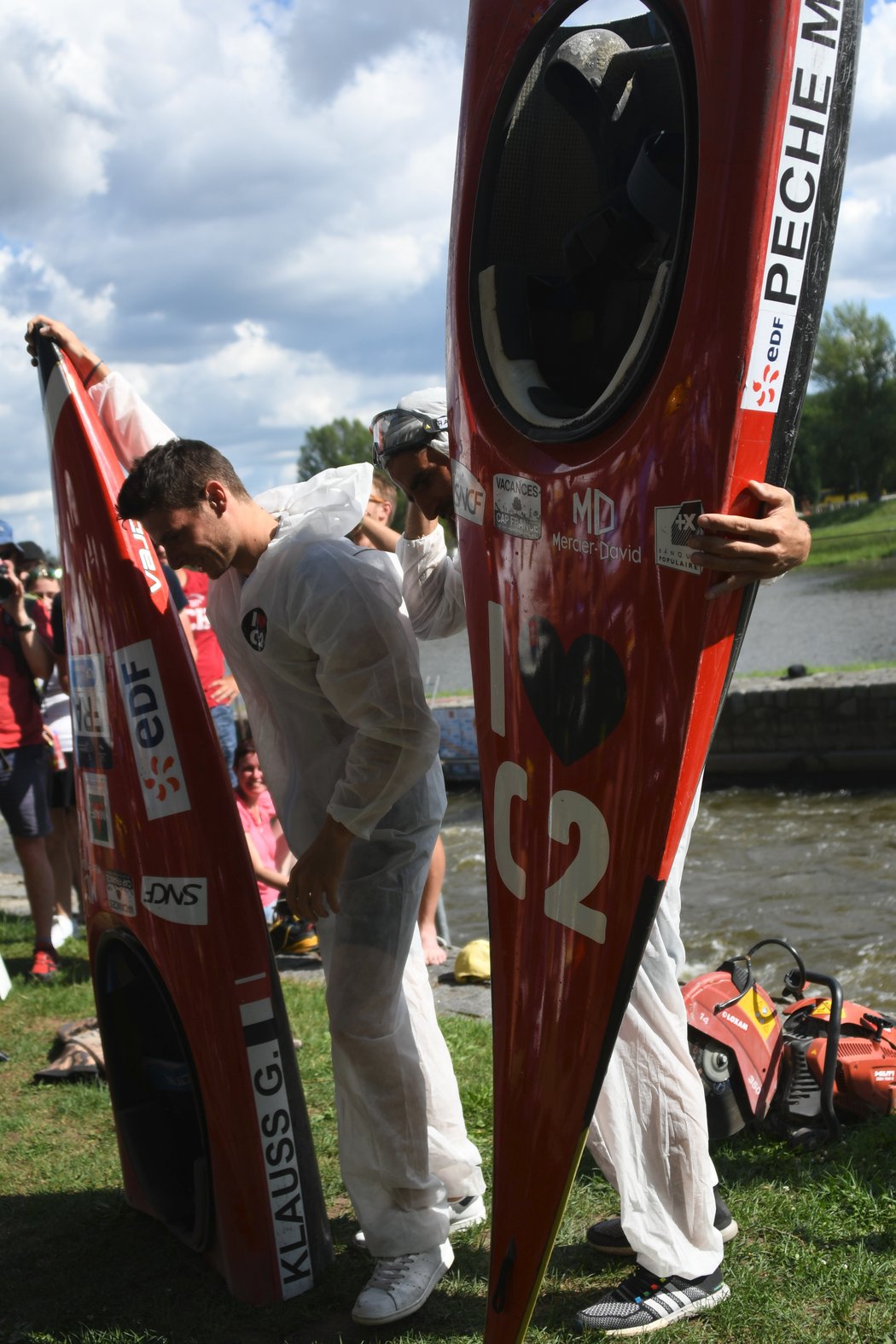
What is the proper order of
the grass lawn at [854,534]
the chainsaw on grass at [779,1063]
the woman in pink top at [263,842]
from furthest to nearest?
1. the grass lawn at [854,534]
2. the woman in pink top at [263,842]
3. the chainsaw on grass at [779,1063]

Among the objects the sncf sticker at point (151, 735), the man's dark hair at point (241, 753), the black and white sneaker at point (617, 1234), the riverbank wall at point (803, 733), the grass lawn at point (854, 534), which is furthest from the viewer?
the grass lawn at point (854, 534)

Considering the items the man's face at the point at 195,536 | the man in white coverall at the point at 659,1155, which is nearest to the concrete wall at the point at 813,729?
the man in white coverall at the point at 659,1155

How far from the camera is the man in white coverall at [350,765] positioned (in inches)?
94.9

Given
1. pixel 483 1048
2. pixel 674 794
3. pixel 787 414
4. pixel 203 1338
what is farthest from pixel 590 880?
pixel 483 1048

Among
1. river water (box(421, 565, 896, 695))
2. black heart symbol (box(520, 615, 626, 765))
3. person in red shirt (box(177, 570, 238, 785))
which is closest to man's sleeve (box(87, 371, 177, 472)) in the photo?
black heart symbol (box(520, 615, 626, 765))

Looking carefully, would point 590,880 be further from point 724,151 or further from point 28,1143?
point 28,1143

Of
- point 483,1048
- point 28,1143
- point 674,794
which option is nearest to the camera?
point 674,794

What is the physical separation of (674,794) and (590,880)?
0.75 feet

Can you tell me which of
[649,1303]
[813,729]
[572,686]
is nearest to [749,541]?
[572,686]

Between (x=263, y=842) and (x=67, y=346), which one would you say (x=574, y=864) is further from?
(x=263, y=842)

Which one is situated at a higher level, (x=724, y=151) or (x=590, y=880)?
(x=724, y=151)

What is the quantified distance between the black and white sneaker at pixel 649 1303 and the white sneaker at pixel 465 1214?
0.51 meters

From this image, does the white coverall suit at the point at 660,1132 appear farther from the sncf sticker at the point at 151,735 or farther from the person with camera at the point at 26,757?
the person with camera at the point at 26,757

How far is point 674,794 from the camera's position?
1936mm
